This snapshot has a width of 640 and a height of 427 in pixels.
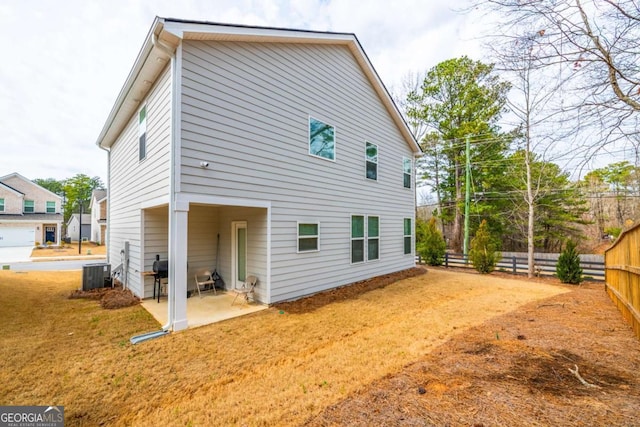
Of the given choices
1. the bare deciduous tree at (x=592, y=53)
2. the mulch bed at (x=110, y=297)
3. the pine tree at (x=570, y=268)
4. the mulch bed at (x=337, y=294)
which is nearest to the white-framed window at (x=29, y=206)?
the mulch bed at (x=110, y=297)

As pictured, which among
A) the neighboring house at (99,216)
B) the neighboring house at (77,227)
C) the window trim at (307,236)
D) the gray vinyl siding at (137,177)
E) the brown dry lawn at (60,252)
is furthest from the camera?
the neighboring house at (77,227)

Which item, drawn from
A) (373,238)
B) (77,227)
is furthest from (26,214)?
(373,238)

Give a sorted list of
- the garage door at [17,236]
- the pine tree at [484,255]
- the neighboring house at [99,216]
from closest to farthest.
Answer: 1. the pine tree at [484,255]
2. the garage door at [17,236]
3. the neighboring house at [99,216]

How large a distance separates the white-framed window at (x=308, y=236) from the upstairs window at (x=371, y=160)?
3.21 meters

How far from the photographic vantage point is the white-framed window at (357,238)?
28.2 ft

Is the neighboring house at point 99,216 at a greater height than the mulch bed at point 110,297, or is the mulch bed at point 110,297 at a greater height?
the neighboring house at point 99,216

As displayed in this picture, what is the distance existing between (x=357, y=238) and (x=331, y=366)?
216 inches

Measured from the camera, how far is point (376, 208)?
966cm

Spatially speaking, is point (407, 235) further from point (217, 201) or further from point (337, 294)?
point (217, 201)

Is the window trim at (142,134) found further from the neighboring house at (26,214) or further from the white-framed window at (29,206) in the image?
the white-framed window at (29,206)

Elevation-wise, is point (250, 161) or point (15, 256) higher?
point (250, 161)

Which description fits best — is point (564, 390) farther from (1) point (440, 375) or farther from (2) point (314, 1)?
(2) point (314, 1)

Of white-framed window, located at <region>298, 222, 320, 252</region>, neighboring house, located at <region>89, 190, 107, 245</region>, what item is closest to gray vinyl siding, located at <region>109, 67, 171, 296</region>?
white-framed window, located at <region>298, 222, 320, 252</region>

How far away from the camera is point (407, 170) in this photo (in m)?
11.8
